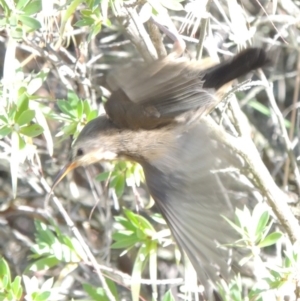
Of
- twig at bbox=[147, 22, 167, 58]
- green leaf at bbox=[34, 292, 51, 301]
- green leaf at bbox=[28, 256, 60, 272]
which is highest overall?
twig at bbox=[147, 22, 167, 58]

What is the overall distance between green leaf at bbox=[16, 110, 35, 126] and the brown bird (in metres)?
0.26

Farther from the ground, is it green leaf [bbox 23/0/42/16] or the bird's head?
green leaf [bbox 23/0/42/16]

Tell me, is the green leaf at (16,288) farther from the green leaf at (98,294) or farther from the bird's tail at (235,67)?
the bird's tail at (235,67)

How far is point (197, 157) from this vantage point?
8.16 ft

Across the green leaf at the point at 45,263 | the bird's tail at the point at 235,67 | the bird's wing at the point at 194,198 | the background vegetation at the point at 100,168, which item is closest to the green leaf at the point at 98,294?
the background vegetation at the point at 100,168

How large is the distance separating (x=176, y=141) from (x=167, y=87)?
31cm

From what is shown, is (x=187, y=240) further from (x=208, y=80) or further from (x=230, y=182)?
(x=230, y=182)

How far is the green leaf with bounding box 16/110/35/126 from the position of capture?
2370 mm

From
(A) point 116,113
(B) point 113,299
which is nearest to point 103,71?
(A) point 116,113

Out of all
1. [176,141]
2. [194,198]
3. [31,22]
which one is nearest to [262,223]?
[194,198]

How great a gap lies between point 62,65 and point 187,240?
86 centimetres

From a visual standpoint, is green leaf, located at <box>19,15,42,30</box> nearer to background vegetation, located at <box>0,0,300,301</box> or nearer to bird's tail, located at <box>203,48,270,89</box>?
background vegetation, located at <box>0,0,300,301</box>

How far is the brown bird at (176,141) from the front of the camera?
235 cm

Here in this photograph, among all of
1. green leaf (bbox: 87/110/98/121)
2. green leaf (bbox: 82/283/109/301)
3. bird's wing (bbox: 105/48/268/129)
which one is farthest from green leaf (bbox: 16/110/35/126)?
green leaf (bbox: 82/283/109/301)
